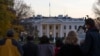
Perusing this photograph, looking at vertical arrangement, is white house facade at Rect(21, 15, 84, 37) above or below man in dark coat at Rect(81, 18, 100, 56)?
below

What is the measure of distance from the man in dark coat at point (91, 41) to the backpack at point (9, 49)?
2880mm

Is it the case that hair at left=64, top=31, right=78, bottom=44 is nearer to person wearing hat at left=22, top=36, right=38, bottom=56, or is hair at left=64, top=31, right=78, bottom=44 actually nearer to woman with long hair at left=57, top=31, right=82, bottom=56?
woman with long hair at left=57, top=31, right=82, bottom=56

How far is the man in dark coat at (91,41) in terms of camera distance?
36.6ft

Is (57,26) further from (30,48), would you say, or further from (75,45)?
(75,45)

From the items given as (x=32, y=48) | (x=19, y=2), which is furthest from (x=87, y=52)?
(x=19, y=2)

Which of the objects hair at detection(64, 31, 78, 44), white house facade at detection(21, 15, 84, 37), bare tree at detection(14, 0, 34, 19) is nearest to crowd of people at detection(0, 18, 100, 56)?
hair at detection(64, 31, 78, 44)

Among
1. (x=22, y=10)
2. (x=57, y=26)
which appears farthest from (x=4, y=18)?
(x=57, y=26)

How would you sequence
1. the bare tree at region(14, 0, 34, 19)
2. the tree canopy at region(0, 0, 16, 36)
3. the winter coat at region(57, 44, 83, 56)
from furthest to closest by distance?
the bare tree at region(14, 0, 34, 19)
the tree canopy at region(0, 0, 16, 36)
the winter coat at region(57, 44, 83, 56)

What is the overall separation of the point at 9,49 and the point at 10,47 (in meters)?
0.07

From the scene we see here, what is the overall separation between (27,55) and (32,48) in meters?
0.30

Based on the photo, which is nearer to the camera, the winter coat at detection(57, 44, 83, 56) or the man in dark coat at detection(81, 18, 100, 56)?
the man in dark coat at detection(81, 18, 100, 56)

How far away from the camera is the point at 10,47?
13.5 meters

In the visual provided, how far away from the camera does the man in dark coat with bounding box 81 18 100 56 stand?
1115cm

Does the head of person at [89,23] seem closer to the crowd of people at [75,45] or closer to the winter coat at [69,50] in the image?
the crowd of people at [75,45]
